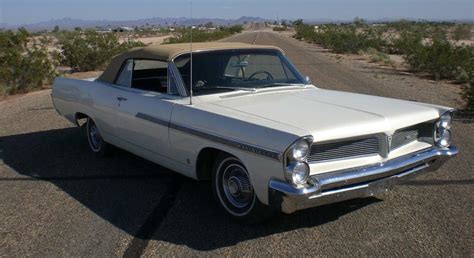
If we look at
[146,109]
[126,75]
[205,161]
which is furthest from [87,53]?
[205,161]

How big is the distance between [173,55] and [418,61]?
52.8 ft

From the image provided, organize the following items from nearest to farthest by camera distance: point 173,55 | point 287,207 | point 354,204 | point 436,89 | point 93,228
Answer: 1. point 287,207
2. point 93,228
3. point 354,204
4. point 173,55
5. point 436,89

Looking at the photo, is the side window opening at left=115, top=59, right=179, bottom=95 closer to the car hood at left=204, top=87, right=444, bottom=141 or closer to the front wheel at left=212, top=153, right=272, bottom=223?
the car hood at left=204, top=87, right=444, bottom=141

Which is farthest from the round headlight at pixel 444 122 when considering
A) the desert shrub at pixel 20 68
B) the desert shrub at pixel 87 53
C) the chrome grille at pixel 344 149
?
the desert shrub at pixel 87 53

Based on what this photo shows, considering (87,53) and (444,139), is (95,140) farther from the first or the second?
(87,53)

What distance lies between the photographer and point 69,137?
25.6 ft

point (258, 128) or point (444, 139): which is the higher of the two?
point (258, 128)

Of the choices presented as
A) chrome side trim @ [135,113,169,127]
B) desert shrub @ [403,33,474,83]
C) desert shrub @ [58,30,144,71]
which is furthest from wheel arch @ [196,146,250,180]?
desert shrub @ [58,30,144,71]

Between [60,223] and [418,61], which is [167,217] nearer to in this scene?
[60,223]

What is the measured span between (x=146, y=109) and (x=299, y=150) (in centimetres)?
206

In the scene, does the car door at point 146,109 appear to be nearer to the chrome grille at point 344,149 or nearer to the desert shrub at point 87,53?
the chrome grille at point 344,149

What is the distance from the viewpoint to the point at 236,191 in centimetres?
428

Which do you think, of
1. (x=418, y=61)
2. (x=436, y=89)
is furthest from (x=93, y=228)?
(x=418, y=61)

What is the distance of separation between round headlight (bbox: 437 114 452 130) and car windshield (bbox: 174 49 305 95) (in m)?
1.58
